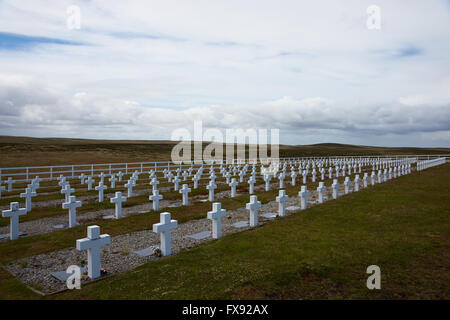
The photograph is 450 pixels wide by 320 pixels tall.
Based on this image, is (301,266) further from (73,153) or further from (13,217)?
(73,153)

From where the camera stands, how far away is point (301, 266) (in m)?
5.98

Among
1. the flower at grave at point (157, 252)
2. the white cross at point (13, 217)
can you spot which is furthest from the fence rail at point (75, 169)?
the flower at grave at point (157, 252)

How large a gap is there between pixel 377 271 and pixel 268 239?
2815mm

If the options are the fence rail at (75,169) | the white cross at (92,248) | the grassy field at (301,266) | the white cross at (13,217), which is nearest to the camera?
the grassy field at (301,266)

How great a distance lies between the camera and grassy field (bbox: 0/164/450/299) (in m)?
4.96

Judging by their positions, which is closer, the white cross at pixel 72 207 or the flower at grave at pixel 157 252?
the flower at grave at pixel 157 252

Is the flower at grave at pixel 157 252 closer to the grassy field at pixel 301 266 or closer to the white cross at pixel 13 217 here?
the grassy field at pixel 301 266

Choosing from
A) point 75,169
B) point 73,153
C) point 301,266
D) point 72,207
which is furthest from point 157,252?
point 73,153

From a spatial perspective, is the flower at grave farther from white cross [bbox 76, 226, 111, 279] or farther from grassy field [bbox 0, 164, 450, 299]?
white cross [bbox 76, 226, 111, 279]

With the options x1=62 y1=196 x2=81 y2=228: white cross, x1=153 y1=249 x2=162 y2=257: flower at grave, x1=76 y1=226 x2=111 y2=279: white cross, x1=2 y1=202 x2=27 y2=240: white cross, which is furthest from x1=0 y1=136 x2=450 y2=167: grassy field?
x1=76 y1=226 x2=111 y2=279: white cross

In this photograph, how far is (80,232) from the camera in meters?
9.20

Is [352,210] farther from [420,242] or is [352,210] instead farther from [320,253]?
[320,253]

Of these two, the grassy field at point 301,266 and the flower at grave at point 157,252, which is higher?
the grassy field at point 301,266

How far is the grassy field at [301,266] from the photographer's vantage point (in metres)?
4.96
